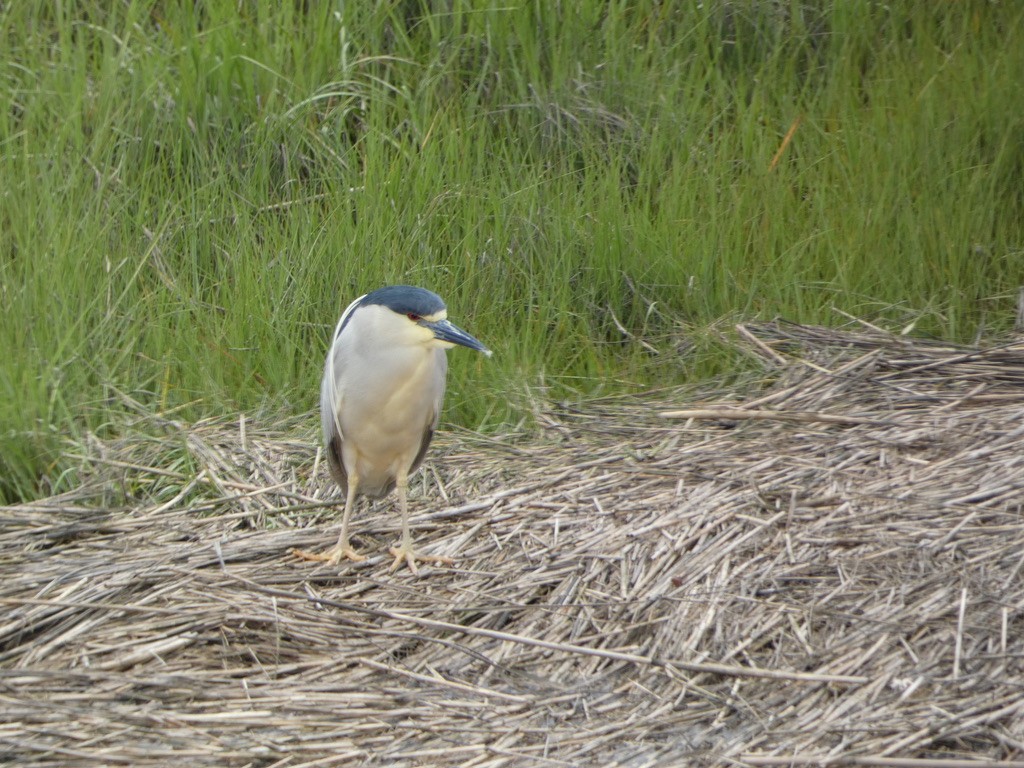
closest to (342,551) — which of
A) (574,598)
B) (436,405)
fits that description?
(436,405)

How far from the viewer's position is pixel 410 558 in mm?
3680

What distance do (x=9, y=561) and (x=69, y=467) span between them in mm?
677

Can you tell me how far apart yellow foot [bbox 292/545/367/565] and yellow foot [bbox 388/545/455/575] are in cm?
13

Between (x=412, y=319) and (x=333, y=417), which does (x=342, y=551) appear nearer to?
(x=333, y=417)

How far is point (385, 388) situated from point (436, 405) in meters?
0.22

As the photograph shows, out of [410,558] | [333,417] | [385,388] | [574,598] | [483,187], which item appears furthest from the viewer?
[483,187]

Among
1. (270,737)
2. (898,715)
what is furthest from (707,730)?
(270,737)

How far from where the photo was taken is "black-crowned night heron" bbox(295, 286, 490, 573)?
12.5 feet

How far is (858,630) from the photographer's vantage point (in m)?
2.95

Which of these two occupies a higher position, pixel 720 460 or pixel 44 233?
pixel 44 233

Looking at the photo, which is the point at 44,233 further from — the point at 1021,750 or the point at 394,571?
the point at 1021,750

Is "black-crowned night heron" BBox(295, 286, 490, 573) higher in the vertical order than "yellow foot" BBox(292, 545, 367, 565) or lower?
higher

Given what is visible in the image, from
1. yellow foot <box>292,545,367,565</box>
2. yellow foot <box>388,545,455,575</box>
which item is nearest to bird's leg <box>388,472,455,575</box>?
yellow foot <box>388,545,455,575</box>

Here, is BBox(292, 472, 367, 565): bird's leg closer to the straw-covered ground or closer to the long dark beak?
the straw-covered ground
